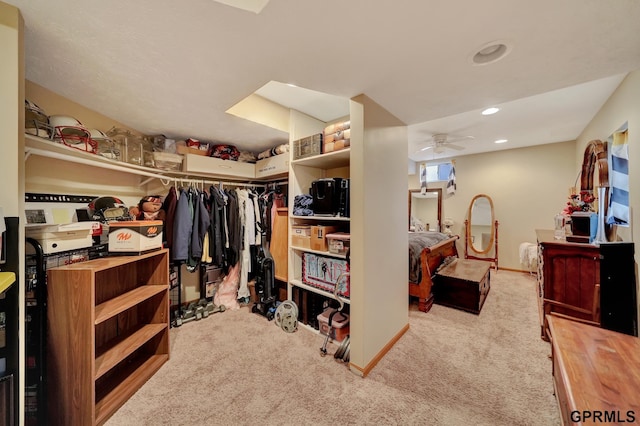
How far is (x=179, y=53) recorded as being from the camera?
4.05ft

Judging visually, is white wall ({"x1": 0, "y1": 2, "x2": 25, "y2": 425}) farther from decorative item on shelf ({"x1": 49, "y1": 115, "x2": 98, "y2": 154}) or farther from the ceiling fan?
the ceiling fan

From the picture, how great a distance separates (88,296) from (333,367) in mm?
1740

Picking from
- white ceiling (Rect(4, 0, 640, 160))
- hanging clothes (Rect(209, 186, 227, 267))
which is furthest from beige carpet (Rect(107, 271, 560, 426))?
white ceiling (Rect(4, 0, 640, 160))

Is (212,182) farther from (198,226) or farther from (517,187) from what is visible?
(517,187)

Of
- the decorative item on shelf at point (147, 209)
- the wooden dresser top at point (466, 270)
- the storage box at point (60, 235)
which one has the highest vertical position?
the decorative item on shelf at point (147, 209)

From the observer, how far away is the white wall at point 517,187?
4.06m

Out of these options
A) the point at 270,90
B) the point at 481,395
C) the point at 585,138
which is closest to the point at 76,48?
the point at 270,90

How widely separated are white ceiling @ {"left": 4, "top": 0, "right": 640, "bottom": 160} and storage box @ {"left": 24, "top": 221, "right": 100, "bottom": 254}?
3.19ft

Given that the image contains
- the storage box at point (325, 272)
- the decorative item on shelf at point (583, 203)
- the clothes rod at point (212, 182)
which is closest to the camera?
the storage box at point (325, 272)

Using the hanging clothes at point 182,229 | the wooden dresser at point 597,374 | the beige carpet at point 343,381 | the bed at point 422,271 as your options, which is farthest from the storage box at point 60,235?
the bed at point 422,271

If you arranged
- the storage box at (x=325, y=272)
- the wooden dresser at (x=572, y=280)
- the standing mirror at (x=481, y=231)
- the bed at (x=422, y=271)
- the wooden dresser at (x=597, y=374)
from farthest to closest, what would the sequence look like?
the standing mirror at (x=481, y=231), the bed at (x=422, y=271), the storage box at (x=325, y=272), the wooden dresser at (x=572, y=280), the wooden dresser at (x=597, y=374)

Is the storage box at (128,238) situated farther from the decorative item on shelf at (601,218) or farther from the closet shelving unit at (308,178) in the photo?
the decorative item on shelf at (601,218)

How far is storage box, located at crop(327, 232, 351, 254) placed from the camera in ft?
6.74

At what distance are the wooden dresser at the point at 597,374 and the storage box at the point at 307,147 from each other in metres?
2.10
